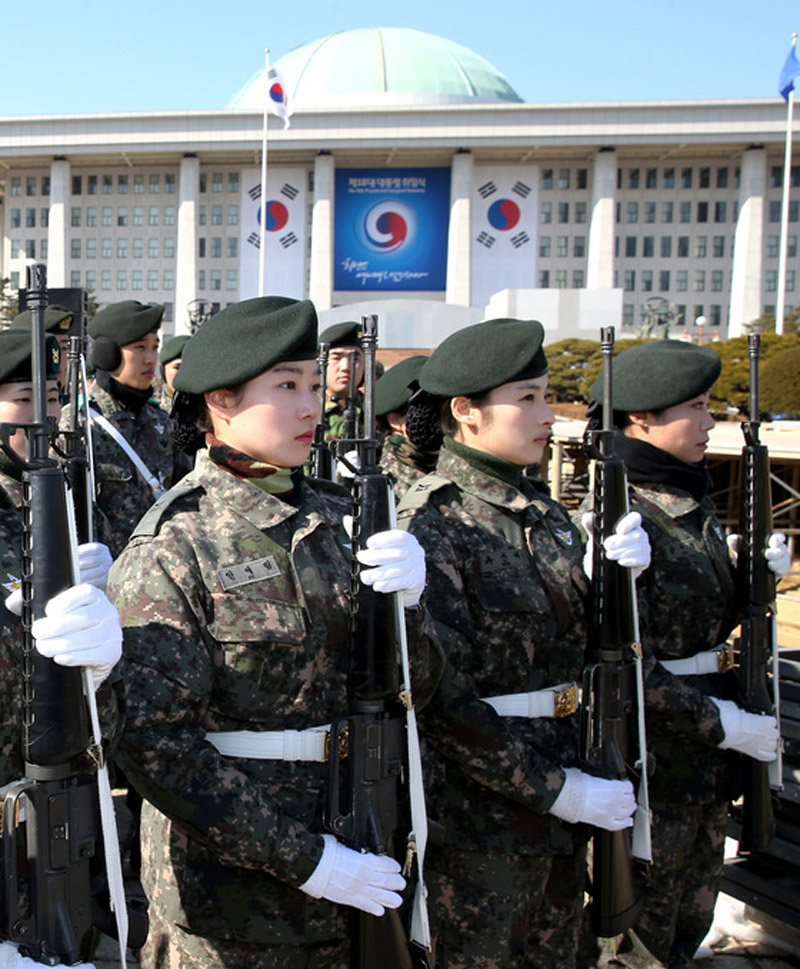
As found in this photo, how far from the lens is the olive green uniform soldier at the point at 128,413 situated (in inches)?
195

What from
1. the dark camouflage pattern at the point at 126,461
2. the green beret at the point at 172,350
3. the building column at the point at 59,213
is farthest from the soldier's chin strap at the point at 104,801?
the building column at the point at 59,213

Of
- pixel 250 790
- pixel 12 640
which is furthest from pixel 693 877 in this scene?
pixel 12 640

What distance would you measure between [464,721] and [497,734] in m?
0.09

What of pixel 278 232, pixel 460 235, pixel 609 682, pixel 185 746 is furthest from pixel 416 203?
pixel 185 746

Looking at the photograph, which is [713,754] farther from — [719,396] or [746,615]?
[719,396]

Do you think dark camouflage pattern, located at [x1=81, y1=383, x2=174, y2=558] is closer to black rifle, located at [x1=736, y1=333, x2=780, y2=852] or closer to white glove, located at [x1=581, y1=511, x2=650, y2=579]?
white glove, located at [x1=581, y1=511, x2=650, y2=579]

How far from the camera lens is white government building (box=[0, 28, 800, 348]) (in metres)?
51.7

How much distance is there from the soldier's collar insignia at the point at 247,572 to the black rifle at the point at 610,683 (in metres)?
1.11

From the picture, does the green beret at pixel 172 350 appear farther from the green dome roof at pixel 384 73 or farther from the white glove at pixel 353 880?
the green dome roof at pixel 384 73

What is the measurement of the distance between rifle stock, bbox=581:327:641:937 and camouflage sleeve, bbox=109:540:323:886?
1018mm

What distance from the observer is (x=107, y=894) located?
1891 mm

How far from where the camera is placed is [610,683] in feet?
9.02

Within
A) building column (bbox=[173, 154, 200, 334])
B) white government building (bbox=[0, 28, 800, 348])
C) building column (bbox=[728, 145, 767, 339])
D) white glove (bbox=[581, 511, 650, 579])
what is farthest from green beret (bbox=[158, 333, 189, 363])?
building column (bbox=[728, 145, 767, 339])

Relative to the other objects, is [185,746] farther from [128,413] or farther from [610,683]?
→ [128,413]
